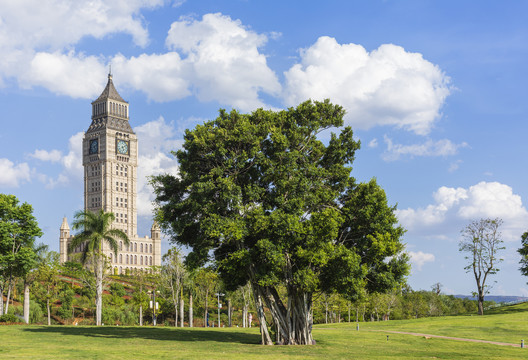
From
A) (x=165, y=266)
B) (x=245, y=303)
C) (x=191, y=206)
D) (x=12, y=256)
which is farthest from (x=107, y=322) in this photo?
(x=191, y=206)

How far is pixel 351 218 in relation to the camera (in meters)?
33.3

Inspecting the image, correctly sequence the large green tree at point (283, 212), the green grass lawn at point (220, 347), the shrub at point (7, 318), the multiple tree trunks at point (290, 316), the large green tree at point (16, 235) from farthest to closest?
the large green tree at point (16, 235) < the shrub at point (7, 318) < the multiple tree trunks at point (290, 316) < the large green tree at point (283, 212) < the green grass lawn at point (220, 347)

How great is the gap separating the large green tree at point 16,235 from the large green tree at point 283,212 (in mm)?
19061

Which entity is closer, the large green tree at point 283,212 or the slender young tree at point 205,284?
the large green tree at point 283,212

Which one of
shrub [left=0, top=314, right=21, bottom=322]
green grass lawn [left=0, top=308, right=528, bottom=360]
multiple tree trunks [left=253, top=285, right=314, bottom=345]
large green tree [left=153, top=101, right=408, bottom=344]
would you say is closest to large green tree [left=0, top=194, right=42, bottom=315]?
shrub [left=0, top=314, right=21, bottom=322]

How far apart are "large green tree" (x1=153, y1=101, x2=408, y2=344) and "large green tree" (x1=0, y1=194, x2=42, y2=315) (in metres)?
19.1

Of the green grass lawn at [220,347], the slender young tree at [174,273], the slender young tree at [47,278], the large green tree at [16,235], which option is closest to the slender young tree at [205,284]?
the slender young tree at [174,273]

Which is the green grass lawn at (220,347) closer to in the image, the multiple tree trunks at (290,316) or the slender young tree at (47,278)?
the multiple tree trunks at (290,316)

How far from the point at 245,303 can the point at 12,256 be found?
31062mm

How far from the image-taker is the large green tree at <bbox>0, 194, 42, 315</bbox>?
47.4m

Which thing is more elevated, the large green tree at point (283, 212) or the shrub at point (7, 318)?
the large green tree at point (283, 212)

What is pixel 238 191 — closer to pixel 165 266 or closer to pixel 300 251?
pixel 300 251

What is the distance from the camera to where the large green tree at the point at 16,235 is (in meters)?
47.4

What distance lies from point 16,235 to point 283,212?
2885 cm
